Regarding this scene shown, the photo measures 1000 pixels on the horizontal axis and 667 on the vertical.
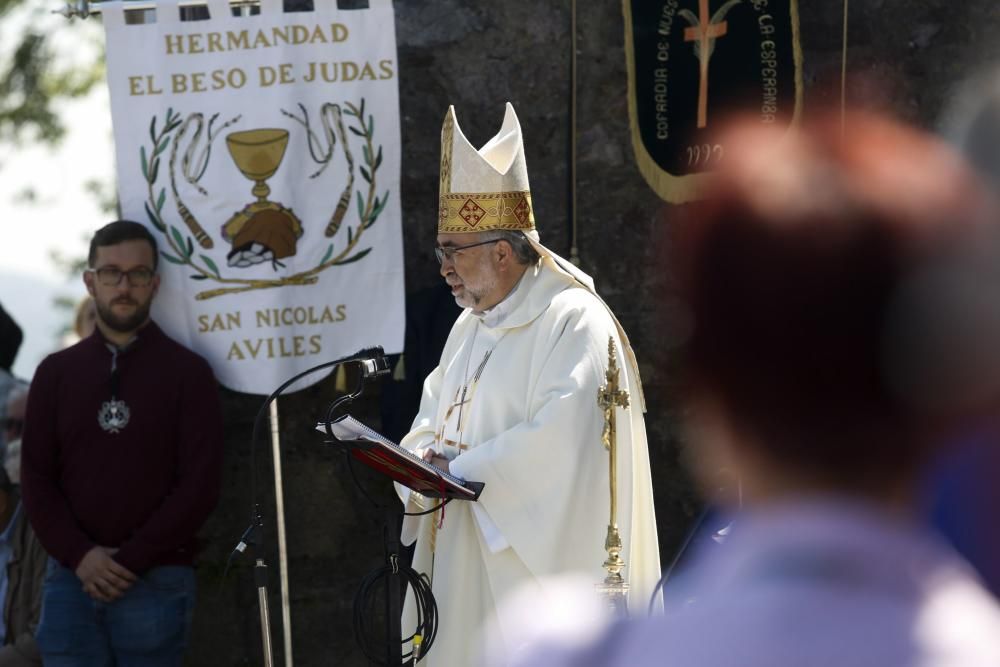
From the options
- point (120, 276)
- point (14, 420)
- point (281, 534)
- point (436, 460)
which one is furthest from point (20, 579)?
point (436, 460)

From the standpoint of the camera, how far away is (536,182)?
21.4ft

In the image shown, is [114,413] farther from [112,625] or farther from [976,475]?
[976,475]

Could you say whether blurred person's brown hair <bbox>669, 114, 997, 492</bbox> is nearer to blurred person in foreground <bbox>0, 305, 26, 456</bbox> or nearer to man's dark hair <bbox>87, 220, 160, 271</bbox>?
man's dark hair <bbox>87, 220, 160, 271</bbox>

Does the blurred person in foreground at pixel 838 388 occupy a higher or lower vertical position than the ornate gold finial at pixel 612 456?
higher

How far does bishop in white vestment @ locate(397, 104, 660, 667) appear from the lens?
4.82m

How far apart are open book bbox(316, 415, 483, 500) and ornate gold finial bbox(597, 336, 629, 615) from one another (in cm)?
43

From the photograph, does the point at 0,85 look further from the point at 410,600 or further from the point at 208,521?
the point at 410,600

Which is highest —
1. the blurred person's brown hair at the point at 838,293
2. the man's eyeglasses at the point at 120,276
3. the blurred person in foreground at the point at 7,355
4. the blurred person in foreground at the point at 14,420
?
the blurred person's brown hair at the point at 838,293

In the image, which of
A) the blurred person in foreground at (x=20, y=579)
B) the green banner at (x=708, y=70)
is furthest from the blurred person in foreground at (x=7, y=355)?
the green banner at (x=708, y=70)

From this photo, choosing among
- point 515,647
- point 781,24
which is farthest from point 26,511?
point 515,647

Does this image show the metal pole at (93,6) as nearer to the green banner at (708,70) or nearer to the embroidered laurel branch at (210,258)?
the embroidered laurel branch at (210,258)

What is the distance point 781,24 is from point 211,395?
8.92 feet

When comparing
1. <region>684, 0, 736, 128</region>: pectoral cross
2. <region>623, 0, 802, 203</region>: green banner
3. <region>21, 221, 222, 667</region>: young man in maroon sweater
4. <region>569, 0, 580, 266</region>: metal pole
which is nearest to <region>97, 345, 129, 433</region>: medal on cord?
<region>21, 221, 222, 667</region>: young man in maroon sweater

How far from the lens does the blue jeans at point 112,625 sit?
5.82 meters
